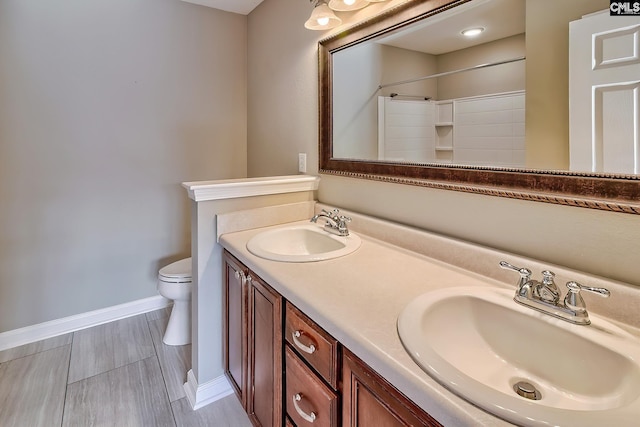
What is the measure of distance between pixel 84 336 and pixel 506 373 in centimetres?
249

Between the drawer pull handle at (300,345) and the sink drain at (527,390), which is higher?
the drawer pull handle at (300,345)

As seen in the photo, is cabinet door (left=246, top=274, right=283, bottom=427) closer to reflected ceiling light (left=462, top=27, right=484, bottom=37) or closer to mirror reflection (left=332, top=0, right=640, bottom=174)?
mirror reflection (left=332, top=0, right=640, bottom=174)

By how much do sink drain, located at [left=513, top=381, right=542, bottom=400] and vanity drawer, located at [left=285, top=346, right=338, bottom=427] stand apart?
432mm

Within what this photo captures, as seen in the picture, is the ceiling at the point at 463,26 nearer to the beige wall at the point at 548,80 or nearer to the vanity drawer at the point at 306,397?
the beige wall at the point at 548,80

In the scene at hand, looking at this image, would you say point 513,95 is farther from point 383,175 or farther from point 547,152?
point 383,175

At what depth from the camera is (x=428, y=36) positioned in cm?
129

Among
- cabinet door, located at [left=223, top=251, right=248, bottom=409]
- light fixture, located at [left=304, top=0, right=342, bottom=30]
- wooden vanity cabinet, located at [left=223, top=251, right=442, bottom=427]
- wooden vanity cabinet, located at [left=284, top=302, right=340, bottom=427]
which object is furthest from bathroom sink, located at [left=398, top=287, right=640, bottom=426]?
light fixture, located at [left=304, top=0, right=342, bottom=30]

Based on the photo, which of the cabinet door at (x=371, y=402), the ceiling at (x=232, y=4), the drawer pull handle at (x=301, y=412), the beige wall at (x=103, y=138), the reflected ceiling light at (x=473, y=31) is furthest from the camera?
the ceiling at (x=232, y=4)

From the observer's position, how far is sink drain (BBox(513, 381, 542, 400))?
0.79m

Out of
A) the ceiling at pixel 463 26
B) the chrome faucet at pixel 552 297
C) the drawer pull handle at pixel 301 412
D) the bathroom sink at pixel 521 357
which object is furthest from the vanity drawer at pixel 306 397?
the ceiling at pixel 463 26

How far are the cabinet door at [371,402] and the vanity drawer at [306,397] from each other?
0.22ft

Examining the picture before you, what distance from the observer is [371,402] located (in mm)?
766

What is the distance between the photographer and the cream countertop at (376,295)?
0.61 meters

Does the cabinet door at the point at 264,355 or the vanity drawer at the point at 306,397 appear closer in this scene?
the vanity drawer at the point at 306,397
